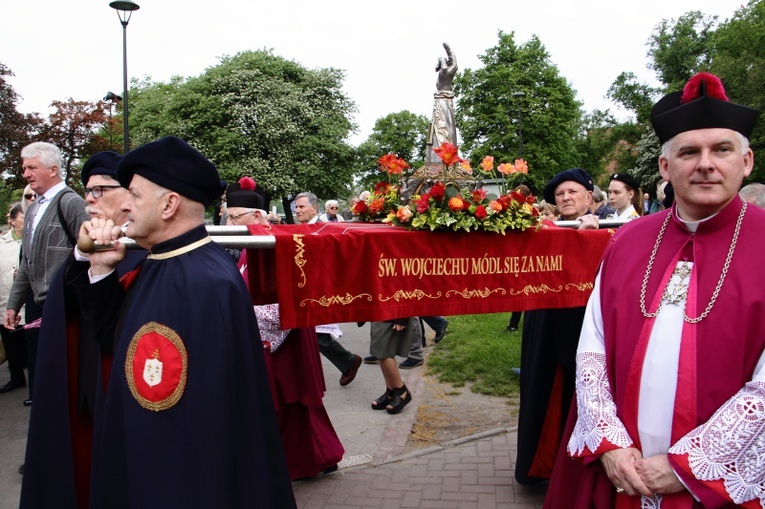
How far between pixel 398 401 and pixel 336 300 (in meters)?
3.58

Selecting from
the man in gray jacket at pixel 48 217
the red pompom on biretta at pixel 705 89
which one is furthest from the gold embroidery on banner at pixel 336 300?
the man in gray jacket at pixel 48 217

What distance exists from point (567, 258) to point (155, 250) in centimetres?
238

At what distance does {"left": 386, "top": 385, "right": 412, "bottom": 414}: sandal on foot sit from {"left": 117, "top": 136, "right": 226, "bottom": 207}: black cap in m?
4.33

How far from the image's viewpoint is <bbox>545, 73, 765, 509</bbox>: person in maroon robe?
6.49 feet

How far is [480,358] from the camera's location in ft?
26.8

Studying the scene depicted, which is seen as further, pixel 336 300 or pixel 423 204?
pixel 423 204

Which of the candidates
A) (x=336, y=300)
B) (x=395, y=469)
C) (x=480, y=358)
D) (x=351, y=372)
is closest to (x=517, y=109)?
(x=480, y=358)

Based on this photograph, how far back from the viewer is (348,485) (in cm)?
469

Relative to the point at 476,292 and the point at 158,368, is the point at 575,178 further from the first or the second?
the point at 158,368

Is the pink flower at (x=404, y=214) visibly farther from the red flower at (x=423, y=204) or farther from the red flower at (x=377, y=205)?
the red flower at (x=377, y=205)

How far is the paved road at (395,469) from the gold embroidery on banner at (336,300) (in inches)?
76.9

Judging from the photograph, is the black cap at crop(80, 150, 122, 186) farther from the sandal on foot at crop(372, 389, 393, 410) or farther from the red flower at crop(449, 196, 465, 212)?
the sandal on foot at crop(372, 389, 393, 410)

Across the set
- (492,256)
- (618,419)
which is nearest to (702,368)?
(618,419)

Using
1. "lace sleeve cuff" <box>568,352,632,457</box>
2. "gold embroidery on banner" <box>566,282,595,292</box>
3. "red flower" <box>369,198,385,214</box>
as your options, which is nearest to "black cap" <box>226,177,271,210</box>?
"red flower" <box>369,198,385,214</box>
